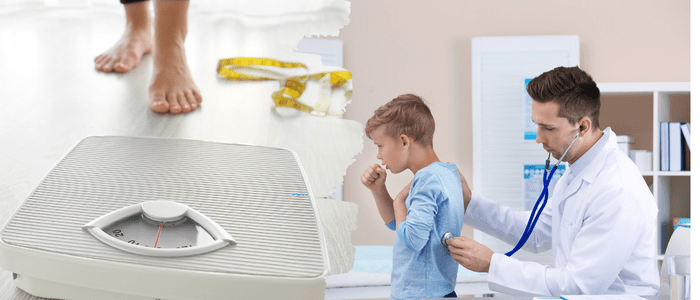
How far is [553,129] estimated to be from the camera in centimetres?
76

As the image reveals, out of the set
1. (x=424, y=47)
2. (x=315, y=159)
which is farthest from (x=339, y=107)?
(x=424, y=47)

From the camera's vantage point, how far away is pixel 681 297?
54cm

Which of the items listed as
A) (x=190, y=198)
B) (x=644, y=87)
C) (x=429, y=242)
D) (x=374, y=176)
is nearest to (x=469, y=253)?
(x=429, y=242)

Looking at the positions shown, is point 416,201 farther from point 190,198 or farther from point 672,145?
point 672,145

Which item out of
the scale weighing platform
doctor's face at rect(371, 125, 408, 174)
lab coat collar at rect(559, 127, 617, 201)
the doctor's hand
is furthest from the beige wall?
the scale weighing platform

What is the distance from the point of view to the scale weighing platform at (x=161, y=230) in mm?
386

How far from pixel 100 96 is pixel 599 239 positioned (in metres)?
0.66

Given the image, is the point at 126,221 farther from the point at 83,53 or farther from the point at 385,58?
the point at 385,58

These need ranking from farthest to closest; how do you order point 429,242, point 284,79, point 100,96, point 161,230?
point 429,242 < point 284,79 < point 100,96 < point 161,230

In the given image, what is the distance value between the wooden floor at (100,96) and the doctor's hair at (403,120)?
15 centimetres

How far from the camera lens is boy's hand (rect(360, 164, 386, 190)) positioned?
0.75 m

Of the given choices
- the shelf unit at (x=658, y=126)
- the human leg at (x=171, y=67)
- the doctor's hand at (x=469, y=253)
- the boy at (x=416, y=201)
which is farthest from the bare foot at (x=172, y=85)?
the shelf unit at (x=658, y=126)

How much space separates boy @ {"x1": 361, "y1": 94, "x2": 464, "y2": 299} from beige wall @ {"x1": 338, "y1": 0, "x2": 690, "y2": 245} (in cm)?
12
